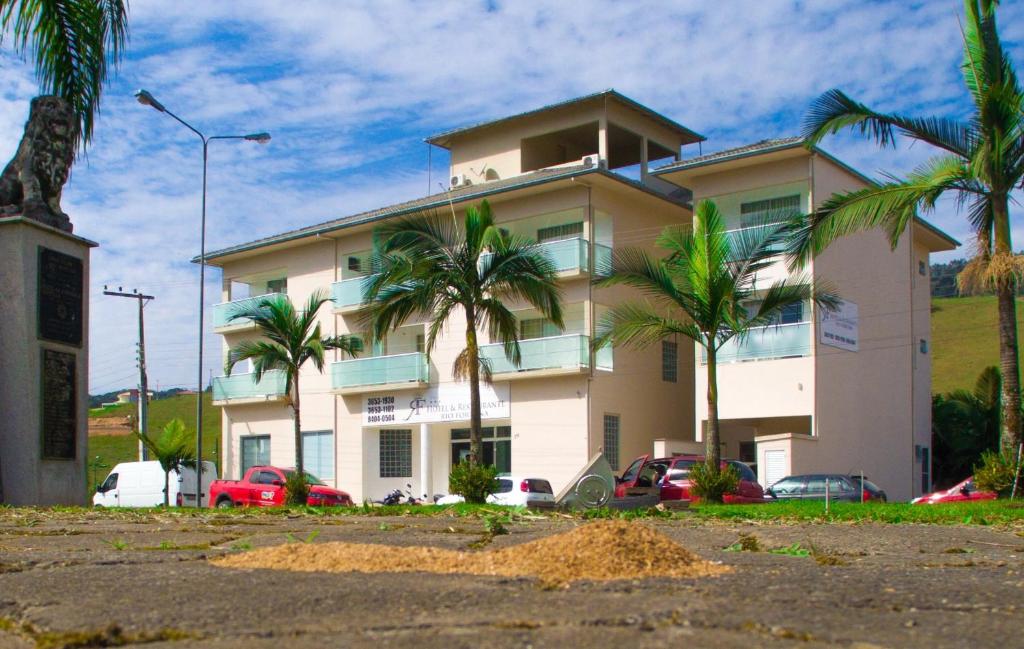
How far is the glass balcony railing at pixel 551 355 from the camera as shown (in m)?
31.5

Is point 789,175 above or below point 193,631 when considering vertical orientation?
above

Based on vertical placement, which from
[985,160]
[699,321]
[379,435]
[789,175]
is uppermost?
[789,175]

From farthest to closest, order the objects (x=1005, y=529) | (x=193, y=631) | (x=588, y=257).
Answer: (x=588, y=257), (x=1005, y=529), (x=193, y=631)

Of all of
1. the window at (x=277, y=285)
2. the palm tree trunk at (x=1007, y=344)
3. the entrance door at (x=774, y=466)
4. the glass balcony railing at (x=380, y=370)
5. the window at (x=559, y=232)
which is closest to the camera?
the palm tree trunk at (x=1007, y=344)

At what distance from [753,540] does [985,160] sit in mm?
11272

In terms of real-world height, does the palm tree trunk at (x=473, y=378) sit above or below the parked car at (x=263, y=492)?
above

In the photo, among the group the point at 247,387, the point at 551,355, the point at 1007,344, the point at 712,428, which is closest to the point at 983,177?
the point at 1007,344

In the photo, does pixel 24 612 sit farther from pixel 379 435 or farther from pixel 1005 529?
pixel 379 435

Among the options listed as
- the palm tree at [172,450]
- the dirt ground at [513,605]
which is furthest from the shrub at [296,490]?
the dirt ground at [513,605]

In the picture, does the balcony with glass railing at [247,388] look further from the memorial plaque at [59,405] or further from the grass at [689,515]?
the grass at [689,515]

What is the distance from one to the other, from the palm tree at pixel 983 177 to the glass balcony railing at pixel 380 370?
19.5 metres

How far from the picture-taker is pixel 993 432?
35.2 metres

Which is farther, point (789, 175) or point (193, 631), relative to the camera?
point (789, 175)

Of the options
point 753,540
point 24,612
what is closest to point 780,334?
point 753,540
